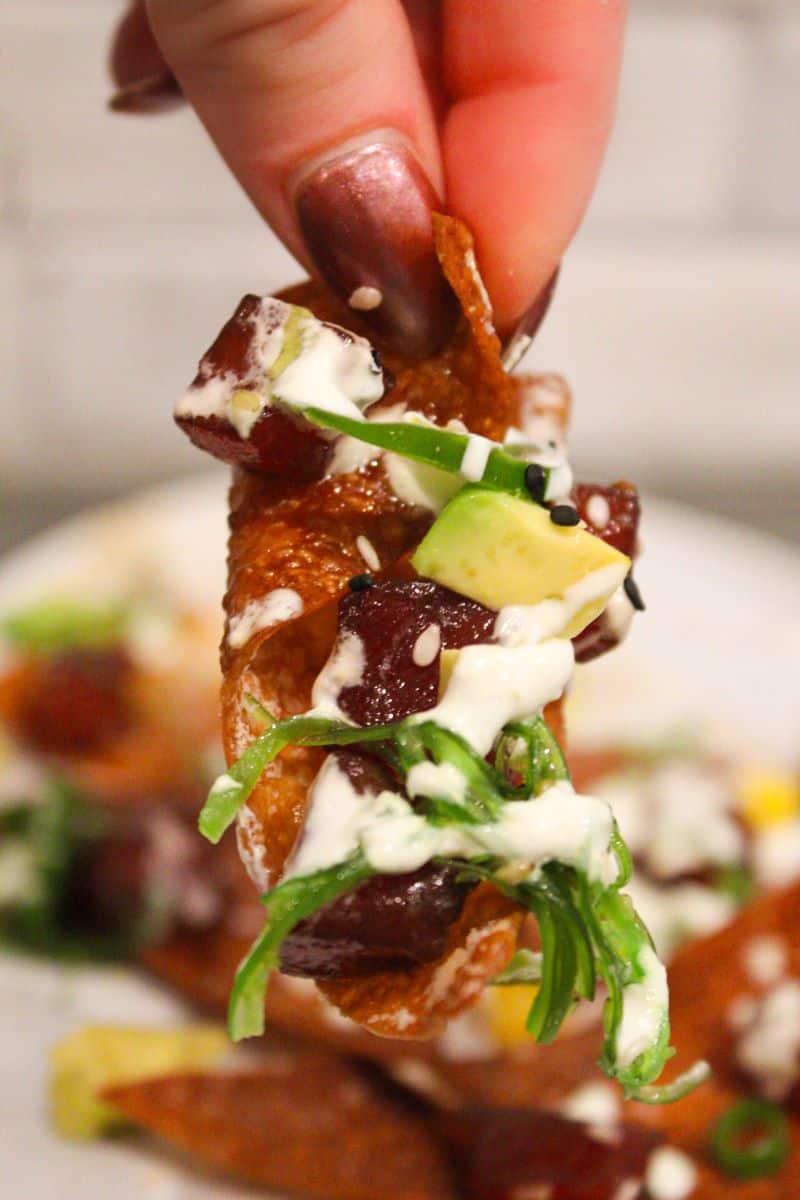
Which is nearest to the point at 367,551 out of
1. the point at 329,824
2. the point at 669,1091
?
the point at 329,824

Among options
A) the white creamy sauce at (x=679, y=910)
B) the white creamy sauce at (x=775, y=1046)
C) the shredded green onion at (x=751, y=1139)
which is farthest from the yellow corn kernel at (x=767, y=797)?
the shredded green onion at (x=751, y=1139)

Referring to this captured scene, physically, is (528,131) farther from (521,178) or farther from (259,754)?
(259,754)

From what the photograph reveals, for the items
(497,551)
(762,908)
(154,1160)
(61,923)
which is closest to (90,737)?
(61,923)

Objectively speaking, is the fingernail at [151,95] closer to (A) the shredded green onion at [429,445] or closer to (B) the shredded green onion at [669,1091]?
(A) the shredded green onion at [429,445]

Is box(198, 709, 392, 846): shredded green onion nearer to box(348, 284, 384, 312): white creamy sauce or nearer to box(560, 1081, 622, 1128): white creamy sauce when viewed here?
box(348, 284, 384, 312): white creamy sauce

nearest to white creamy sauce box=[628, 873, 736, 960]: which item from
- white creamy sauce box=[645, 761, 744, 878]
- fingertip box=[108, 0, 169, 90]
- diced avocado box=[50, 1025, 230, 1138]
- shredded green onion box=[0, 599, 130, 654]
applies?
white creamy sauce box=[645, 761, 744, 878]

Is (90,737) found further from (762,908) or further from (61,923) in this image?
(762,908)
